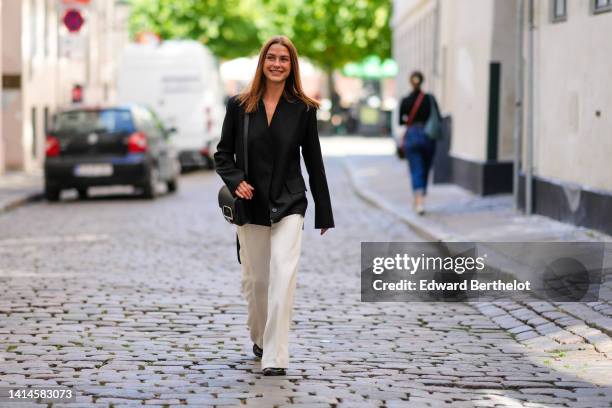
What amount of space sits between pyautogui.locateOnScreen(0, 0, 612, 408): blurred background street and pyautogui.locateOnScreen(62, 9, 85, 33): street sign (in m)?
0.04

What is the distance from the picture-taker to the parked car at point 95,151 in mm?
23234

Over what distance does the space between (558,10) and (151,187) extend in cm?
868

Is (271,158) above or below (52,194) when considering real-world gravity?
above

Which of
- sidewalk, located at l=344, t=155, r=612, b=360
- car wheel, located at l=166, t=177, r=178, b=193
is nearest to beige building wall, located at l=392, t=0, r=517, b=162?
sidewalk, located at l=344, t=155, r=612, b=360

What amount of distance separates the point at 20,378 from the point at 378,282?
515 centimetres

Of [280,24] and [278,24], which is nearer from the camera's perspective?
[278,24]

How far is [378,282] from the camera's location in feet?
39.9

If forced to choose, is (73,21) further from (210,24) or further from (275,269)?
(210,24)

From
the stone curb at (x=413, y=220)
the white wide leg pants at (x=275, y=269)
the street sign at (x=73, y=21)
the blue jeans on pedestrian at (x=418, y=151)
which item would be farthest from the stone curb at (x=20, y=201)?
the white wide leg pants at (x=275, y=269)

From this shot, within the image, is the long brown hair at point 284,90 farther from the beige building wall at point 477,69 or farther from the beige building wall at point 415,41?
the beige building wall at point 415,41

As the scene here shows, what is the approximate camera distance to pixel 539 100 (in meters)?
18.0

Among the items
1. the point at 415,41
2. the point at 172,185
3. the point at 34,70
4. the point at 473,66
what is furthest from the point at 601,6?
the point at 415,41

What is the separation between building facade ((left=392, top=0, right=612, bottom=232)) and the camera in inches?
594

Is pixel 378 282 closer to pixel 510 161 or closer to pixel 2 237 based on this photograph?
pixel 2 237
